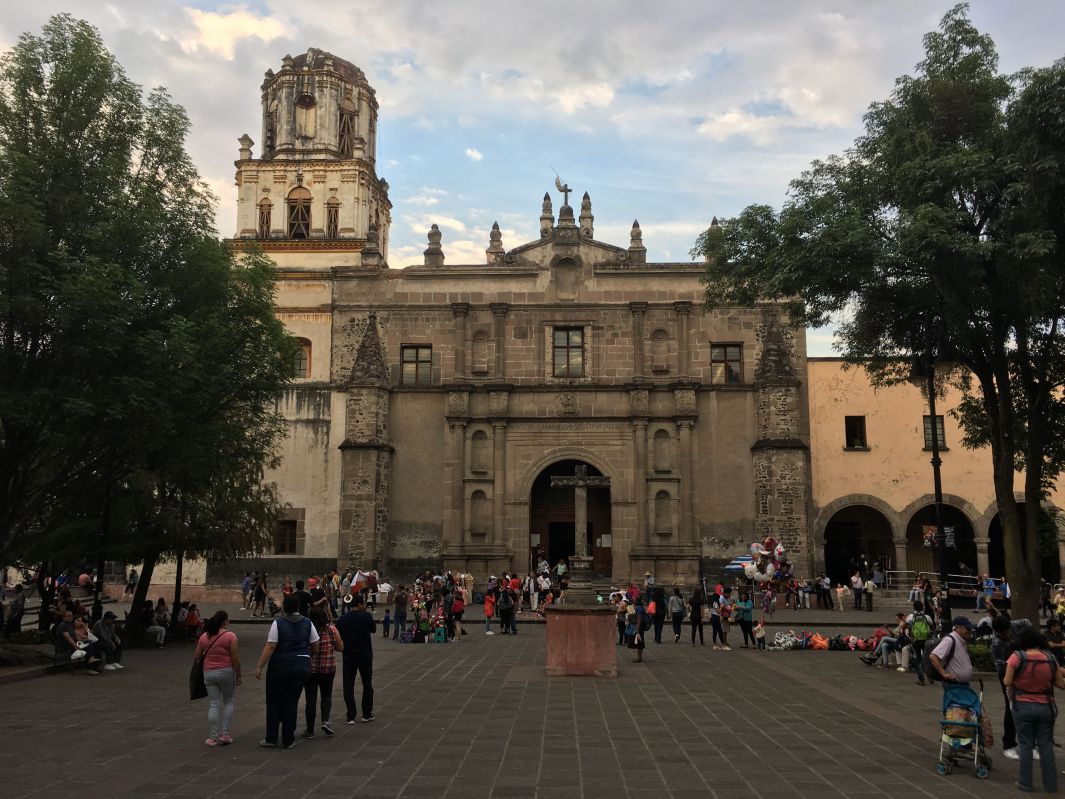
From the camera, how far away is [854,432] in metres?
36.1

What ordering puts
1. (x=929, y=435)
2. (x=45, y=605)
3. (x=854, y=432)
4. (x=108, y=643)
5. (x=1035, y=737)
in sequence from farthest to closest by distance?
(x=854, y=432) < (x=929, y=435) < (x=45, y=605) < (x=108, y=643) < (x=1035, y=737)

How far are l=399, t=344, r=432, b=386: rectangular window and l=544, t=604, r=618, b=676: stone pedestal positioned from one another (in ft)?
67.9

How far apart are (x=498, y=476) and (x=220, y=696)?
24.4 m

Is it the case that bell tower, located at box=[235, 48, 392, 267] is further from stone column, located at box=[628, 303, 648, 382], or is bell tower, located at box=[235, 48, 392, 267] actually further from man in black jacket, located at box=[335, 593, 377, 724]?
man in black jacket, located at box=[335, 593, 377, 724]

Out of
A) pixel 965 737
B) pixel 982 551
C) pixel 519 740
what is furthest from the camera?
pixel 982 551

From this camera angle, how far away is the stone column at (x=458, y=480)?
33750 mm

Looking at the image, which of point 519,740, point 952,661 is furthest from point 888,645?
point 519,740

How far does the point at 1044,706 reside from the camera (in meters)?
8.06

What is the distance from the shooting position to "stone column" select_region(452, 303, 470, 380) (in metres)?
35.0

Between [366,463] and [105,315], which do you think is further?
[366,463]

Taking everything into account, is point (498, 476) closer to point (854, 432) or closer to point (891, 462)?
point (854, 432)

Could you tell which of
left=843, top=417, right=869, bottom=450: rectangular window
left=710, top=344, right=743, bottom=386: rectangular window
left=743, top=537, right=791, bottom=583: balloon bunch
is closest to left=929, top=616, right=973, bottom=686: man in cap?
left=743, top=537, right=791, bottom=583: balloon bunch

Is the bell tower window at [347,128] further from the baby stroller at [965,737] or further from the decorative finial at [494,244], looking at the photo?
the baby stroller at [965,737]

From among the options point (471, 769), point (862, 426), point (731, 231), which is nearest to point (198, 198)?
point (731, 231)
